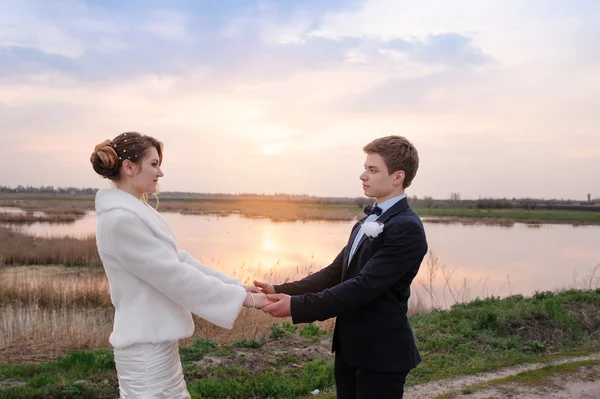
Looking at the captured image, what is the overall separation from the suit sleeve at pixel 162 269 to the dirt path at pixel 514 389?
3.26 m

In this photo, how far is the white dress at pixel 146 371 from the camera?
2596 millimetres

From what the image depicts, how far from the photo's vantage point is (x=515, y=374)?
582 cm

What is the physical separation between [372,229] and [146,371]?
137cm

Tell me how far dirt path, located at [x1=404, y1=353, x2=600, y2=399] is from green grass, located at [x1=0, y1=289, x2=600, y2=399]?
196 mm

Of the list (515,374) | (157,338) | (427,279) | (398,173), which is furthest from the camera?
(427,279)

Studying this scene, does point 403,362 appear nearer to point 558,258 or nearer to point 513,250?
point 558,258

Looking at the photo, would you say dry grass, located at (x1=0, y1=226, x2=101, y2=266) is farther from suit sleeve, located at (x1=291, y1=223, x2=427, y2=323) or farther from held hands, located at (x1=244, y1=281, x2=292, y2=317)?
suit sleeve, located at (x1=291, y1=223, x2=427, y2=323)

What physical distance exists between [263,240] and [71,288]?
16007 mm

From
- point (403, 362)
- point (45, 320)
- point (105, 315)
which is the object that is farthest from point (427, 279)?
point (403, 362)

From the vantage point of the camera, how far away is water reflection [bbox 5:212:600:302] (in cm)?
1700

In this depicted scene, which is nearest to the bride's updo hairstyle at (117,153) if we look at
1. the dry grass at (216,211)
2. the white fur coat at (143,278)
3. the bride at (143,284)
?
the bride at (143,284)

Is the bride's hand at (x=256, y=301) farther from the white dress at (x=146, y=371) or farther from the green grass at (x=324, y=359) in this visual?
the green grass at (x=324, y=359)

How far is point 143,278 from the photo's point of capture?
2.57m

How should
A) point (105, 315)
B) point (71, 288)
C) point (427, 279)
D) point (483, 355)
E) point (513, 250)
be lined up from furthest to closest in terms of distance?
point (513, 250)
point (427, 279)
point (71, 288)
point (105, 315)
point (483, 355)
